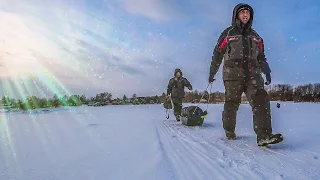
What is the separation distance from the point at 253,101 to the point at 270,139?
0.68m

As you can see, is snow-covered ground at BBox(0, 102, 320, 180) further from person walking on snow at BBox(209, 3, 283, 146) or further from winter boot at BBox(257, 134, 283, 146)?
person walking on snow at BBox(209, 3, 283, 146)

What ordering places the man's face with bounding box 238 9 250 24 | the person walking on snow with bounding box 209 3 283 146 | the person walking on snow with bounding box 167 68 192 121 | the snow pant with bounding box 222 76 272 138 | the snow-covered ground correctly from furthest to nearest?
the person walking on snow with bounding box 167 68 192 121 → the man's face with bounding box 238 9 250 24 → the person walking on snow with bounding box 209 3 283 146 → the snow pant with bounding box 222 76 272 138 → the snow-covered ground

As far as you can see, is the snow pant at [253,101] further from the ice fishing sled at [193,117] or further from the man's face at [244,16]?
the ice fishing sled at [193,117]

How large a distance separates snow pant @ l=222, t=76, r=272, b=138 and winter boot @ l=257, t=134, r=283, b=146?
58mm

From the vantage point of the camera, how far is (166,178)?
2.17 m

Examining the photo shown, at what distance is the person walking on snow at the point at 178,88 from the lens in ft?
32.1

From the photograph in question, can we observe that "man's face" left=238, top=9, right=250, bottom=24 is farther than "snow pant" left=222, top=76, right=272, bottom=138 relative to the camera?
Yes

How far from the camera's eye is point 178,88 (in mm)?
9805

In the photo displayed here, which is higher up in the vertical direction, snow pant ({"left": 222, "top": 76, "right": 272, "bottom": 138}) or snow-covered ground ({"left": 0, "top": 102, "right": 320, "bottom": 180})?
snow pant ({"left": 222, "top": 76, "right": 272, "bottom": 138})

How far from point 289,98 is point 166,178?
4237 cm

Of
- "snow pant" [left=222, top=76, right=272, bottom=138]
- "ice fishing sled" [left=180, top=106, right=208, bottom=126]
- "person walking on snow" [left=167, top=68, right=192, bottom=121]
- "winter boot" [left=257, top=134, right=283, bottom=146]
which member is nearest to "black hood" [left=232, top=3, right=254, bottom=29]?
"snow pant" [left=222, top=76, right=272, bottom=138]

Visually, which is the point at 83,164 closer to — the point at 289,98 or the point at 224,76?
the point at 224,76

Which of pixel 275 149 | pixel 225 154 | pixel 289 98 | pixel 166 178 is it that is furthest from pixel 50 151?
pixel 289 98

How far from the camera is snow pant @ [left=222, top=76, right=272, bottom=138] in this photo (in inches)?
152
